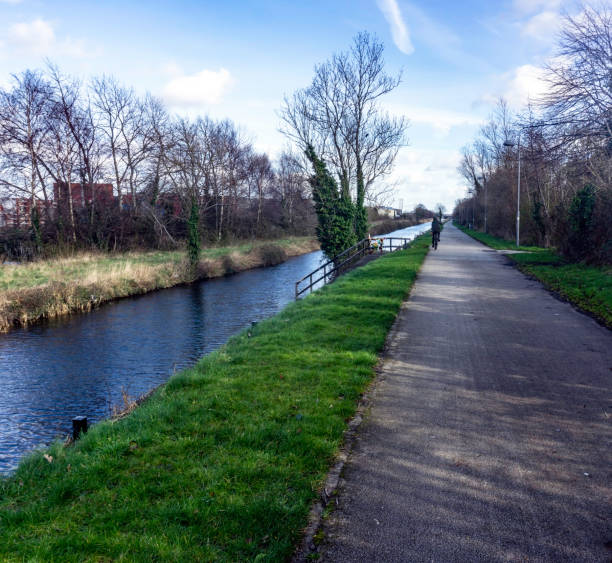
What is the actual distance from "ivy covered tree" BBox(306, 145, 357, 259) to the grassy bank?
1203 centimetres

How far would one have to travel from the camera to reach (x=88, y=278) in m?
21.5

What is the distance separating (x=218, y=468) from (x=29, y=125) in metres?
32.2

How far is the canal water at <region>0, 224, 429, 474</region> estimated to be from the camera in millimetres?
9031

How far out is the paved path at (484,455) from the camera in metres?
3.14

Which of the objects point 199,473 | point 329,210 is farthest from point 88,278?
point 199,473

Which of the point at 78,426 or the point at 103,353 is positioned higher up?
the point at 78,426

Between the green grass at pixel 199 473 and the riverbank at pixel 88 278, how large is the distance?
1312cm

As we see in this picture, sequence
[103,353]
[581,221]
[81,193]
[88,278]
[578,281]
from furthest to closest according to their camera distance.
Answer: [81,193] < [88,278] < [581,221] < [578,281] < [103,353]

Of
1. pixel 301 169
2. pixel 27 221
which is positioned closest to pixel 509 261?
pixel 301 169

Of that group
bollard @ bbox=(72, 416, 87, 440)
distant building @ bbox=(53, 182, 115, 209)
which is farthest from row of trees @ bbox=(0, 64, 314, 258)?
bollard @ bbox=(72, 416, 87, 440)

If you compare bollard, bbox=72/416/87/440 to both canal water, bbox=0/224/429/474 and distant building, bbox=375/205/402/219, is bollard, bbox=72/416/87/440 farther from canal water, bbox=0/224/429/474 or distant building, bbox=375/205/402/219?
distant building, bbox=375/205/402/219

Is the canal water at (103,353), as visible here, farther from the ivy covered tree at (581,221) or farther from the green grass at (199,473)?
the ivy covered tree at (581,221)

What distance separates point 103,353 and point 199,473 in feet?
34.4

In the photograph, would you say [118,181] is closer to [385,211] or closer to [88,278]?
[88,278]
